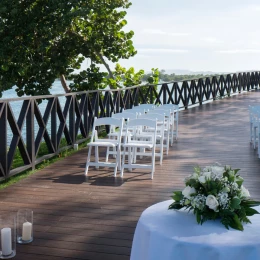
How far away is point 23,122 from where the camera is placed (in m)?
6.31

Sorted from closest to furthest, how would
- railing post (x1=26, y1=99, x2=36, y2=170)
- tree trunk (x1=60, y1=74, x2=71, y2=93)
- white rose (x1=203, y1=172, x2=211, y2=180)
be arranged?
white rose (x1=203, y1=172, x2=211, y2=180) → railing post (x1=26, y1=99, x2=36, y2=170) → tree trunk (x1=60, y1=74, x2=71, y2=93)

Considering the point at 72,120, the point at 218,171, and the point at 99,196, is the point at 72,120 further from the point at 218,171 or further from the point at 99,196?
the point at 218,171

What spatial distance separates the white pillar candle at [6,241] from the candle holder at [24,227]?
26 cm

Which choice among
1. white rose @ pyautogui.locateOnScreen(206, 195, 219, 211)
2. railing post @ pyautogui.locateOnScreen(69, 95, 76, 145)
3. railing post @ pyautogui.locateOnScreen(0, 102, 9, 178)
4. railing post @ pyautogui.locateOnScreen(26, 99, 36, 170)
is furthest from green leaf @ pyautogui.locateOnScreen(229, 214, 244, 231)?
railing post @ pyautogui.locateOnScreen(69, 95, 76, 145)

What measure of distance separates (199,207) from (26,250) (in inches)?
66.0

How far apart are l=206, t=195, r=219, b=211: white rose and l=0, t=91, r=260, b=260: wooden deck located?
1183 mm

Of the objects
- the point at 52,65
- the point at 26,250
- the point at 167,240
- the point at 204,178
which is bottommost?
the point at 26,250

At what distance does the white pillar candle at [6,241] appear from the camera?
359 cm

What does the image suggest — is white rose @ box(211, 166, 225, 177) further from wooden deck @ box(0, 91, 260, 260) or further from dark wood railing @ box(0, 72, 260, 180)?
dark wood railing @ box(0, 72, 260, 180)

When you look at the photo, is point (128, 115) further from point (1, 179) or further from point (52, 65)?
point (52, 65)

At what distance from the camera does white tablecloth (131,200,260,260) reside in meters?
2.48

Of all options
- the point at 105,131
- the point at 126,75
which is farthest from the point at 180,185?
the point at 126,75

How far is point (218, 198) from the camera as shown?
267 cm

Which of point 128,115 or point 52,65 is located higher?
point 52,65
